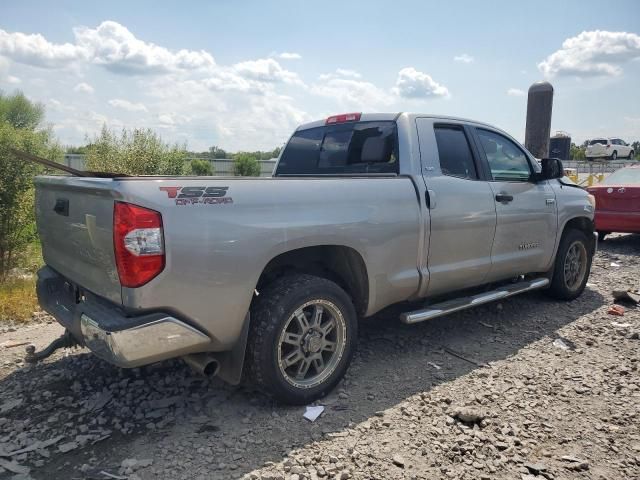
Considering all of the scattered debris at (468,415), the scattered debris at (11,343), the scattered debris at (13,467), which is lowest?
the scattered debris at (13,467)

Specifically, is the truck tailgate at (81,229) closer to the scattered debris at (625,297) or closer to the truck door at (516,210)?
the truck door at (516,210)

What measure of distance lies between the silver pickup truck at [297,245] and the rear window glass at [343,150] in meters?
0.01

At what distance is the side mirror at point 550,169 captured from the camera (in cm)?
502

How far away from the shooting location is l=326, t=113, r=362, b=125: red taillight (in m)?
4.44

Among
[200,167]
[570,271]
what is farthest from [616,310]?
[200,167]

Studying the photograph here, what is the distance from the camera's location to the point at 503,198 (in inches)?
179

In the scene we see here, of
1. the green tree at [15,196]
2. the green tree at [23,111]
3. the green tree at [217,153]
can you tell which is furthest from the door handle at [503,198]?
the green tree at [217,153]

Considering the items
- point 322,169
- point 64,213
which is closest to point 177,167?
point 322,169

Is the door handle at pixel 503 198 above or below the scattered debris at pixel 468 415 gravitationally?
above

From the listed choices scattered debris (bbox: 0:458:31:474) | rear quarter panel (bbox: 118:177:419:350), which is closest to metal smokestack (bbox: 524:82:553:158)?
rear quarter panel (bbox: 118:177:419:350)

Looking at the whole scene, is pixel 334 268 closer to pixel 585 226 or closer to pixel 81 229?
pixel 81 229

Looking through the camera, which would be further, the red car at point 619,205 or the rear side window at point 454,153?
the red car at point 619,205

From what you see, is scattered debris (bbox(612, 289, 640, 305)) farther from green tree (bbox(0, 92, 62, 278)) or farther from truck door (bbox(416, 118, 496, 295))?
green tree (bbox(0, 92, 62, 278))

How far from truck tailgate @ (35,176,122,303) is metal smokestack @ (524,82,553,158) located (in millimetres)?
Result: 10198
